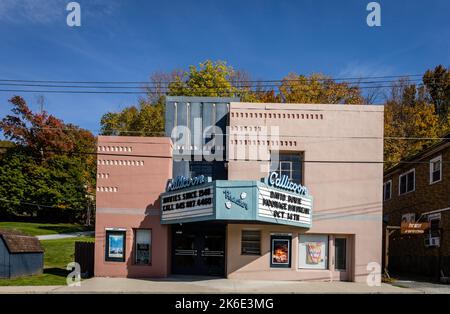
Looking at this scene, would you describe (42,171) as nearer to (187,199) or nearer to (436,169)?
(187,199)

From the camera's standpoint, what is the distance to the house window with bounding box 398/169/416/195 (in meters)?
31.1

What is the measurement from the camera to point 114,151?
2398cm

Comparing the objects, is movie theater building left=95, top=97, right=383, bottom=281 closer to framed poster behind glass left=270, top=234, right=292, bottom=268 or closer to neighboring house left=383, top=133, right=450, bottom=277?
framed poster behind glass left=270, top=234, right=292, bottom=268

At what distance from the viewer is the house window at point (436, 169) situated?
88.9 ft

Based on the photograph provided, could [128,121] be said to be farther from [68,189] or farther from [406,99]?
[406,99]

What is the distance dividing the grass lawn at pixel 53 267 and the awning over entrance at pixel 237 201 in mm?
5515

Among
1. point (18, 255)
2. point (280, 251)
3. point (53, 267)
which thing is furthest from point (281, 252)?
point (53, 267)

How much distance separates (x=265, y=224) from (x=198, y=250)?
3978 millimetres

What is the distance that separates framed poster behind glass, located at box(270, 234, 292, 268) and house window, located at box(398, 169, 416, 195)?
37.6 feet

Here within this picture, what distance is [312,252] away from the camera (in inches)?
934

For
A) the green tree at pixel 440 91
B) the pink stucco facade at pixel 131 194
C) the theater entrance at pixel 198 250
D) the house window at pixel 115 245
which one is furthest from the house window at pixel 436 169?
the green tree at pixel 440 91

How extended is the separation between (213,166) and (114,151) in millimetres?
4985

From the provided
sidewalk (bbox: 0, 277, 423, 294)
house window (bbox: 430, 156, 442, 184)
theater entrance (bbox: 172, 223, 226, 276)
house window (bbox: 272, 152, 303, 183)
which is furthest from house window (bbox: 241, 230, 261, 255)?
house window (bbox: 430, 156, 442, 184)
